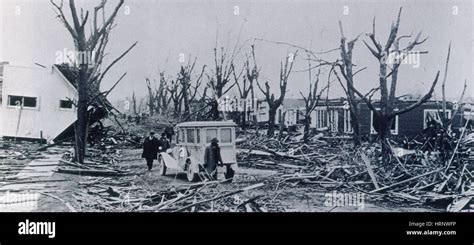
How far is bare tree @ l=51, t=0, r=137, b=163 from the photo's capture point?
4258 mm

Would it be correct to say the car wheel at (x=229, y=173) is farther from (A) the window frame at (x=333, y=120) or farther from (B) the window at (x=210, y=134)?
(A) the window frame at (x=333, y=120)

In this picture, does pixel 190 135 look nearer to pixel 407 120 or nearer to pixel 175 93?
pixel 175 93

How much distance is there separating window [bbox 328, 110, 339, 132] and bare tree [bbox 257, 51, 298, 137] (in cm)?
40

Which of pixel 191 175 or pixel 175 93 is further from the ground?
pixel 175 93

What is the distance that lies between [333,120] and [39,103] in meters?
2.34

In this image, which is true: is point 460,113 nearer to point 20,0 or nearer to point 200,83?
point 200,83

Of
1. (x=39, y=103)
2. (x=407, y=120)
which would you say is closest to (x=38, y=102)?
(x=39, y=103)

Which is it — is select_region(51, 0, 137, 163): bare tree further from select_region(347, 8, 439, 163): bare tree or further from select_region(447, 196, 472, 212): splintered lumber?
select_region(447, 196, 472, 212): splintered lumber

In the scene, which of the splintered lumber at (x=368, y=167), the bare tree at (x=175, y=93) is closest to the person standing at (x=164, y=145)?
the bare tree at (x=175, y=93)

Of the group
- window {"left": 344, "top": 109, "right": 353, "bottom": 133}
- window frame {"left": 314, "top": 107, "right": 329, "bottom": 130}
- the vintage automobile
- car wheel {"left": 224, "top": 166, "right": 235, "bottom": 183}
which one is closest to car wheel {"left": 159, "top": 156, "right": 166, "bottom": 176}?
the vintage automobile

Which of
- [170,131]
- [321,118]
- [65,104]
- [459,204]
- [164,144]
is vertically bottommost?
[459,204]

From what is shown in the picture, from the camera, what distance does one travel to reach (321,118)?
14.3 ft

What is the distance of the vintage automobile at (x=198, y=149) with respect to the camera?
4.23m
